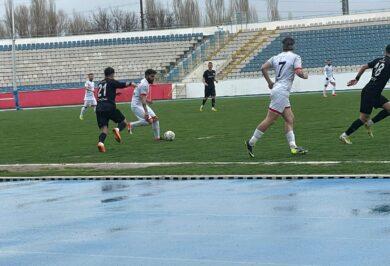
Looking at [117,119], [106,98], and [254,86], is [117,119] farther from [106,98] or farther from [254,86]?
[254,86]

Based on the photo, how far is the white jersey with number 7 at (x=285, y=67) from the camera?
1348 centimetres

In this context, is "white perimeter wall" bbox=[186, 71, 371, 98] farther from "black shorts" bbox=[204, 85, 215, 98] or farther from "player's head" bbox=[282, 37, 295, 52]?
"player's head" bbox=[282, 37, 295, 52]

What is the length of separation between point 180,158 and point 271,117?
6.04ft

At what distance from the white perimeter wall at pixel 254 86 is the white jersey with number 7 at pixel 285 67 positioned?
36385mm

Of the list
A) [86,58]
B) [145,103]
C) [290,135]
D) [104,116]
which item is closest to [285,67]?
[290,135]

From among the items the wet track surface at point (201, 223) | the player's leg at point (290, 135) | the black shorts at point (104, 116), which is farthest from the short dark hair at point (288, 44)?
the black shorts at point (104, 116)

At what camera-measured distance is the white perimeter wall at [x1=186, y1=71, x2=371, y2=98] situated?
5022 cm

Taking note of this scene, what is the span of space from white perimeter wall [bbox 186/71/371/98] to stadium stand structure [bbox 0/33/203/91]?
539 cm

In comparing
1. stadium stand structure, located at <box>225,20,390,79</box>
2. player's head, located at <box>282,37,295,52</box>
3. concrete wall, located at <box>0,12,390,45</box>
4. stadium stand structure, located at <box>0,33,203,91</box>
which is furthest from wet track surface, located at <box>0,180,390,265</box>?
concrete wall, located at <box>0,12,390,45</box>

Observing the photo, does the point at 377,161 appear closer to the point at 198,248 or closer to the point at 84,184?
the point at 84,184

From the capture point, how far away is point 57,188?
37.9 ft

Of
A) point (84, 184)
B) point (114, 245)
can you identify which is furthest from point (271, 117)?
point (114, 245)

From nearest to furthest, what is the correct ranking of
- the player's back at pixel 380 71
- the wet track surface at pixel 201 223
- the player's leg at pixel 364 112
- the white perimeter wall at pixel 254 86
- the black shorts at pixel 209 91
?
1. the wet track surface at pixel 201 223
2. the player's back at pixel 380 71
3. the player's leg at pixel 364 112
4. the black shorts at pixel 209 91
5. the white perimeter wall at pixel 254 86

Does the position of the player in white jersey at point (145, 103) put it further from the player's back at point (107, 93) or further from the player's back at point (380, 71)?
the player's back at point (380, 71)
